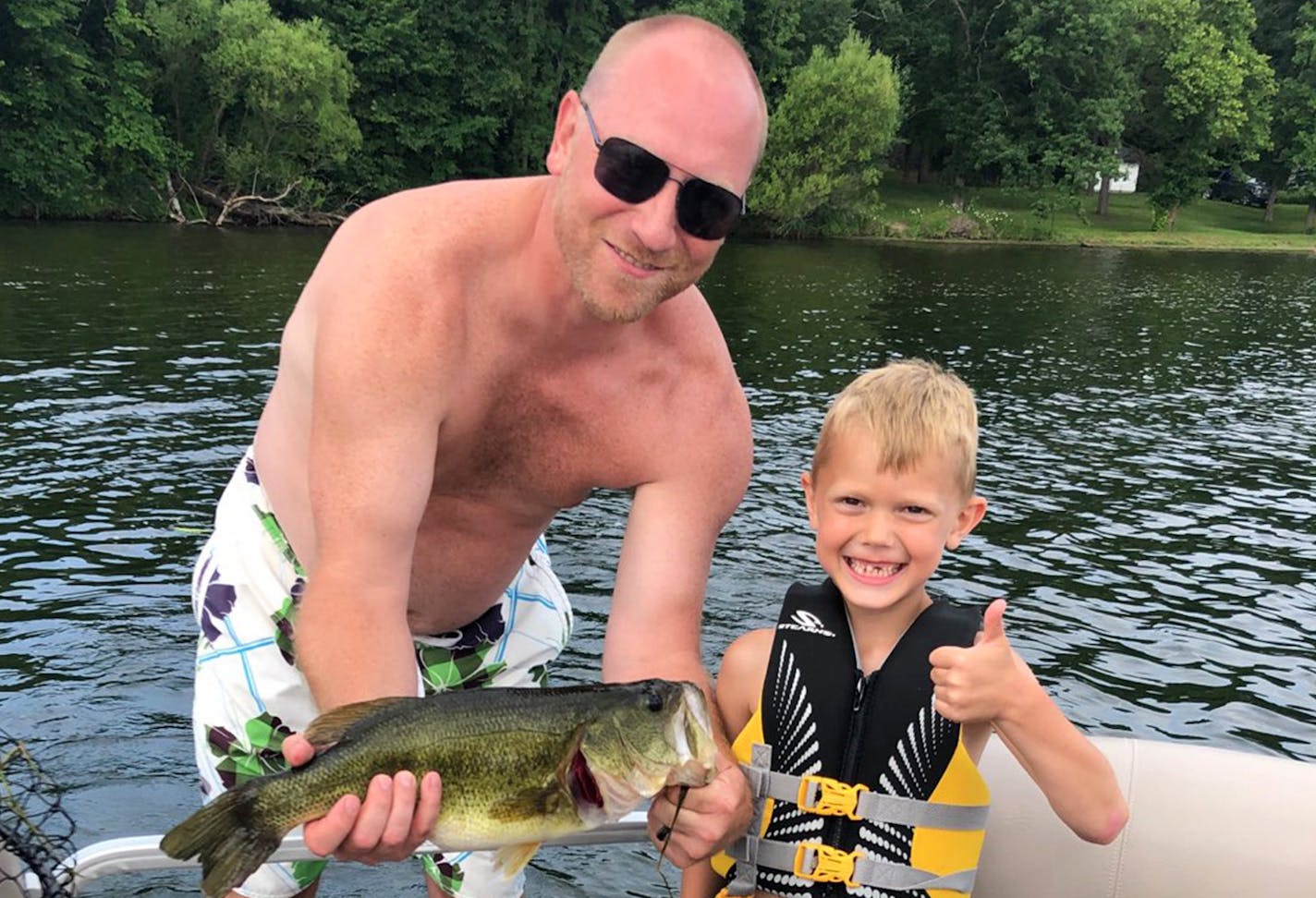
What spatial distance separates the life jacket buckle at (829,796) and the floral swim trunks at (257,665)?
1.16 m

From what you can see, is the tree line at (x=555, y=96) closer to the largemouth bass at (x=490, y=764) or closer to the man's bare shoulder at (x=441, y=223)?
the man's bare shoulder at (x=441, y=223)

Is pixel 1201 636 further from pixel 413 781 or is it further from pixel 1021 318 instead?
pixel 1021 318

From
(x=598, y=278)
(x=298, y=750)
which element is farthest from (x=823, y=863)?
(x=598, y=278)

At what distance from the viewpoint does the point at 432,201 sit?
358 centimetres

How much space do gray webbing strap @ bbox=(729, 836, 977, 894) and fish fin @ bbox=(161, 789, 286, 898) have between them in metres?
1.53

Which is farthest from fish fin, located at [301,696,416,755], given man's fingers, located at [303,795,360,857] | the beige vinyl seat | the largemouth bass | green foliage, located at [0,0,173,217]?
green foliage, located at [0,0,173,217]

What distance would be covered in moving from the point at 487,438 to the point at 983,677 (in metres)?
1.81

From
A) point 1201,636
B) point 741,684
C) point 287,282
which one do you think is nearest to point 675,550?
point 741,684

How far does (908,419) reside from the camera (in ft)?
11.2

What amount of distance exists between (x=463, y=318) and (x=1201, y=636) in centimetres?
1012

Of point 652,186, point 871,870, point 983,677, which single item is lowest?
point 871,870

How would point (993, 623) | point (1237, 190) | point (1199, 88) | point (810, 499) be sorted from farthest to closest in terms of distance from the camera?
point (1237, 190) < point (1199, 88) < point (810, 499) < point (993, 623)

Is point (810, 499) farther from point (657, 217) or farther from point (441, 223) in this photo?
point (441, 223)

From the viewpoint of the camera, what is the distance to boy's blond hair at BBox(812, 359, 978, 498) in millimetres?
3414
